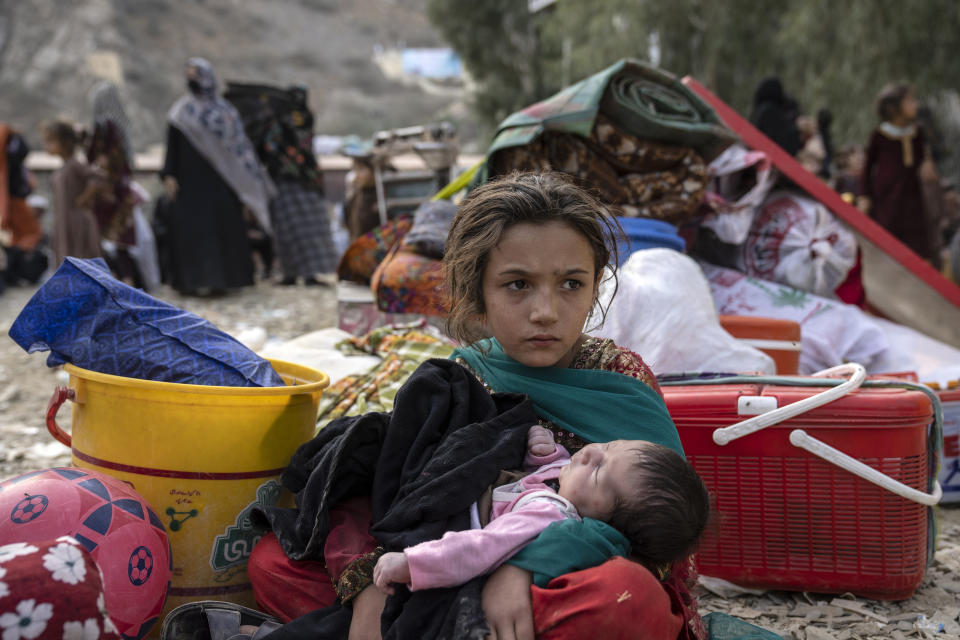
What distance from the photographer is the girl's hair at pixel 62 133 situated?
745 cm

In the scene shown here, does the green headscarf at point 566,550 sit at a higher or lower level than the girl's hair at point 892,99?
lower

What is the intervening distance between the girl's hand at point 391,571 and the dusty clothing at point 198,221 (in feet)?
25.0

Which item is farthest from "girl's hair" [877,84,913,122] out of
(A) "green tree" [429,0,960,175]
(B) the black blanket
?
(B) the black blanket

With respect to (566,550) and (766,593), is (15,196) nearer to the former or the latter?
(766,593)

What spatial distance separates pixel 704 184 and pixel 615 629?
3132 millimetres

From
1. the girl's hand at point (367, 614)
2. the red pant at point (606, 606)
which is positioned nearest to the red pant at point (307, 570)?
the girl's hand at point (367, 614)

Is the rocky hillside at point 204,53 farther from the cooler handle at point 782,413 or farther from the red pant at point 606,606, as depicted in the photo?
the red pant at point 606,606

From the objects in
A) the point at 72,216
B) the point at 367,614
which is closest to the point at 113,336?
the point at 367,614

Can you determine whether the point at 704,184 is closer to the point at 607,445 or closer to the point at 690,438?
the point at 690,438

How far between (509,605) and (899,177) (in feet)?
23.8

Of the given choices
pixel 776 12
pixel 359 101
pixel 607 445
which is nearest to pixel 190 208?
pixel 607 445

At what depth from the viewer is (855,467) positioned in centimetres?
247

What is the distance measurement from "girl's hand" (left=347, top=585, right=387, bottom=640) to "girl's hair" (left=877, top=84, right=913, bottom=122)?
270 inches

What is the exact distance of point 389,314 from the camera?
4301 mm
